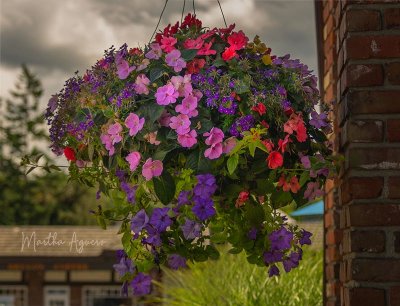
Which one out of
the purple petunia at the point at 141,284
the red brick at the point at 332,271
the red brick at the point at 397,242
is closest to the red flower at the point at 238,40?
the red brick at the point at 397,242

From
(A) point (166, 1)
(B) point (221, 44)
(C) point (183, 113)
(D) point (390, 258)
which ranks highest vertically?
(A) point (166, 1)

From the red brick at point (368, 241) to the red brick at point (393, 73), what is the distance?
0.47 m

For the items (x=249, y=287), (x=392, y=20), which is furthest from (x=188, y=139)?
(x=249, y=287)

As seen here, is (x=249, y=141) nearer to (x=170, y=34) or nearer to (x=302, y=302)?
(x=170, y=34)

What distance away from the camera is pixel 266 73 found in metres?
2.57

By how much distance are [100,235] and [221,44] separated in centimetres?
1817

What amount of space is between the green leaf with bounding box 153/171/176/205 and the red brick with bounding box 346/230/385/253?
0.58 m

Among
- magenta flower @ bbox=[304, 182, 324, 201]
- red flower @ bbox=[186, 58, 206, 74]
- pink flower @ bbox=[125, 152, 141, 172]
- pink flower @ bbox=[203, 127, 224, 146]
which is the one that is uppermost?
red flower @ bbox=[186, 58, 206, 74]

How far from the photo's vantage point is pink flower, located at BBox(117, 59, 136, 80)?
2578mm

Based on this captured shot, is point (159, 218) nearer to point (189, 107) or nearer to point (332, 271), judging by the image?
point (189, 107)

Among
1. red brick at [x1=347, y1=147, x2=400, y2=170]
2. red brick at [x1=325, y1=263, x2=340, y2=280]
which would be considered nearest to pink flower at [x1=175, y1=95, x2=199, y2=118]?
red brick at [x1=347, y1=147, x2=400, y2=170]

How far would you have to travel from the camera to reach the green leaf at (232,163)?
7.84 feet

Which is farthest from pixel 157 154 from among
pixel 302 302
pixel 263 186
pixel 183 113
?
pixel 302 302

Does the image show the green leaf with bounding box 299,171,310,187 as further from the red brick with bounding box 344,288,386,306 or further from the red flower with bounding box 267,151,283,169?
the red brick with bounding box 344,288,386,306
